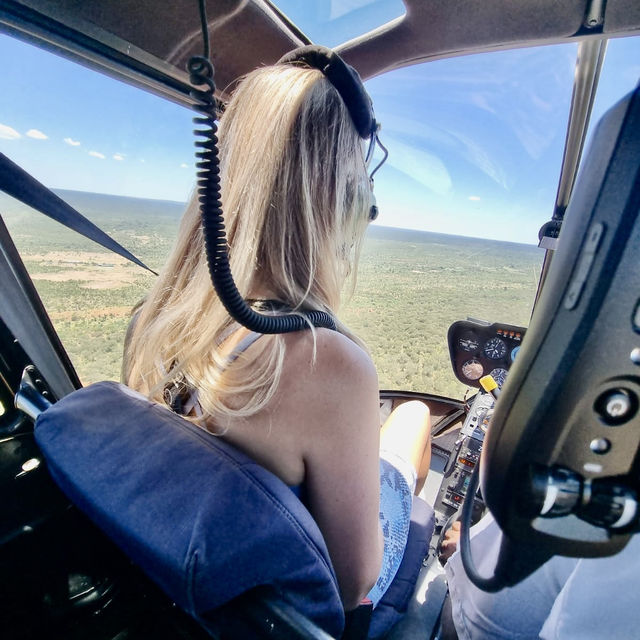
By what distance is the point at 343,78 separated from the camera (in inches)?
33.5

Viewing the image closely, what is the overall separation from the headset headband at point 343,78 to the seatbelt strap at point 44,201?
0.67m

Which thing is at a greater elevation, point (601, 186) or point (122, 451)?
point (601, 186)

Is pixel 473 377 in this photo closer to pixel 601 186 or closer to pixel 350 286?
pixel 350 286

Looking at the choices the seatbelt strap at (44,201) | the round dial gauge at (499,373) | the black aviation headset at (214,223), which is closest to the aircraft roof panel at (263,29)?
the seatbelt strap at (44,201)

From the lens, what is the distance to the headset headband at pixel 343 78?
0.85 m

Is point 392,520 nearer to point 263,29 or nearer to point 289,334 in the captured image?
point 289,334

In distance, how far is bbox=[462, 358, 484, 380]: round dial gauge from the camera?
2205mm

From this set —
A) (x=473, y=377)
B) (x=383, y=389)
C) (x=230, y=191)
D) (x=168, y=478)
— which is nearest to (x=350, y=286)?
(x=230, y=191)

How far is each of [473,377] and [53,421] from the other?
6.91 ft

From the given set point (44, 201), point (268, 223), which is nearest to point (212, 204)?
point (268, 223)

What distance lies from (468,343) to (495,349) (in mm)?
155

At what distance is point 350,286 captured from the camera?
3.48 ft

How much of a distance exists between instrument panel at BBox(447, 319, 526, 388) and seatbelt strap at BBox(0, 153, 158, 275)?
1838 millimetres

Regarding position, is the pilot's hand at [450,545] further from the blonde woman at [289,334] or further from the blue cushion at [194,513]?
the blue cushion at [194,513]
